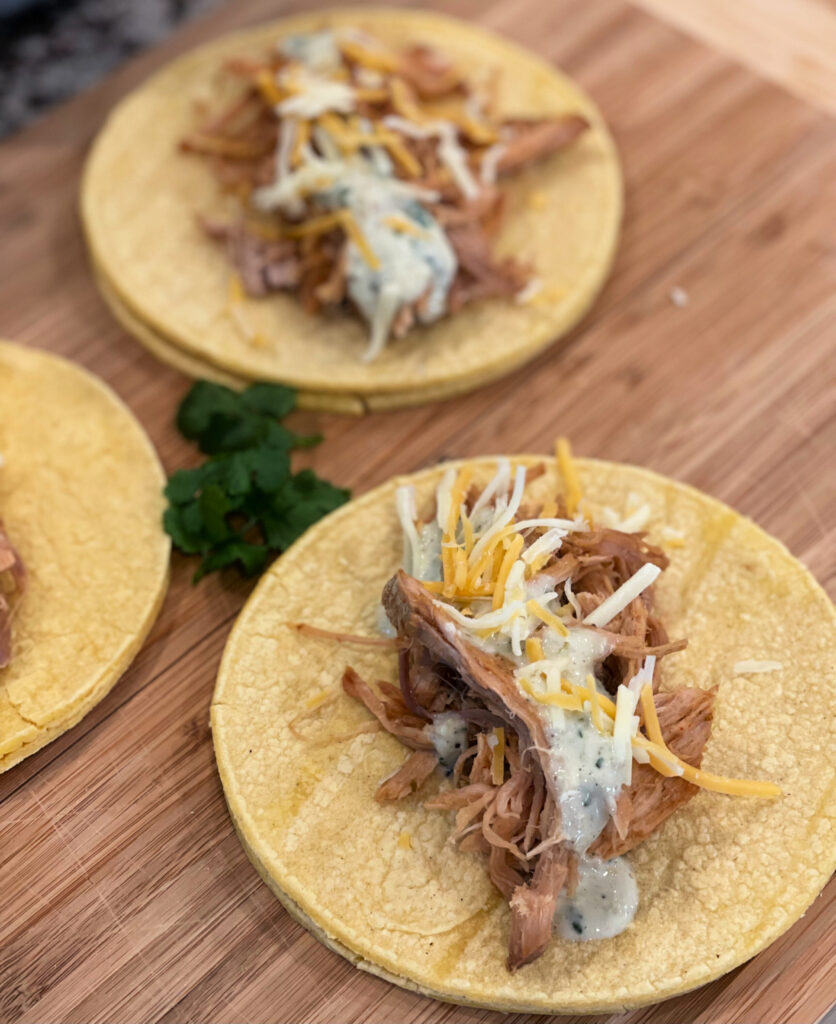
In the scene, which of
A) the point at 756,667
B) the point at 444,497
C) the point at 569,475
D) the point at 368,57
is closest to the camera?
the point at 756,667

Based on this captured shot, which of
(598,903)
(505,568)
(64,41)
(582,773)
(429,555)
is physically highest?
(64,41)

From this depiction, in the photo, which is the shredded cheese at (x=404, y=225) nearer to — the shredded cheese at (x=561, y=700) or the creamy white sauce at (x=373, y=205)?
the creamy white sauce at (x=373, y=205)

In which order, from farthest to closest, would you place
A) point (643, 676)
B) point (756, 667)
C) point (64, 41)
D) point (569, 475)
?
point (64, 41), point (569, 475), point (756, 667), point (643, 676)

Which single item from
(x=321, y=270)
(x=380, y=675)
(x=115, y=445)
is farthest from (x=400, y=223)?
(x=380, y=675)

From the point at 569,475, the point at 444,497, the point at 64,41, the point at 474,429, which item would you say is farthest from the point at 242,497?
the point at 64,41

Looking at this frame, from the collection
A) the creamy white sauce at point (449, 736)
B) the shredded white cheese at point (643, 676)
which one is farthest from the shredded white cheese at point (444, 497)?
the shredded white cheese at point (643, 676)

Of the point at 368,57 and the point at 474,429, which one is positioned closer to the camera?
the point at 474,429

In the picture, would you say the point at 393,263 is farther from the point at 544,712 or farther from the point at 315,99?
the point at 544,712
